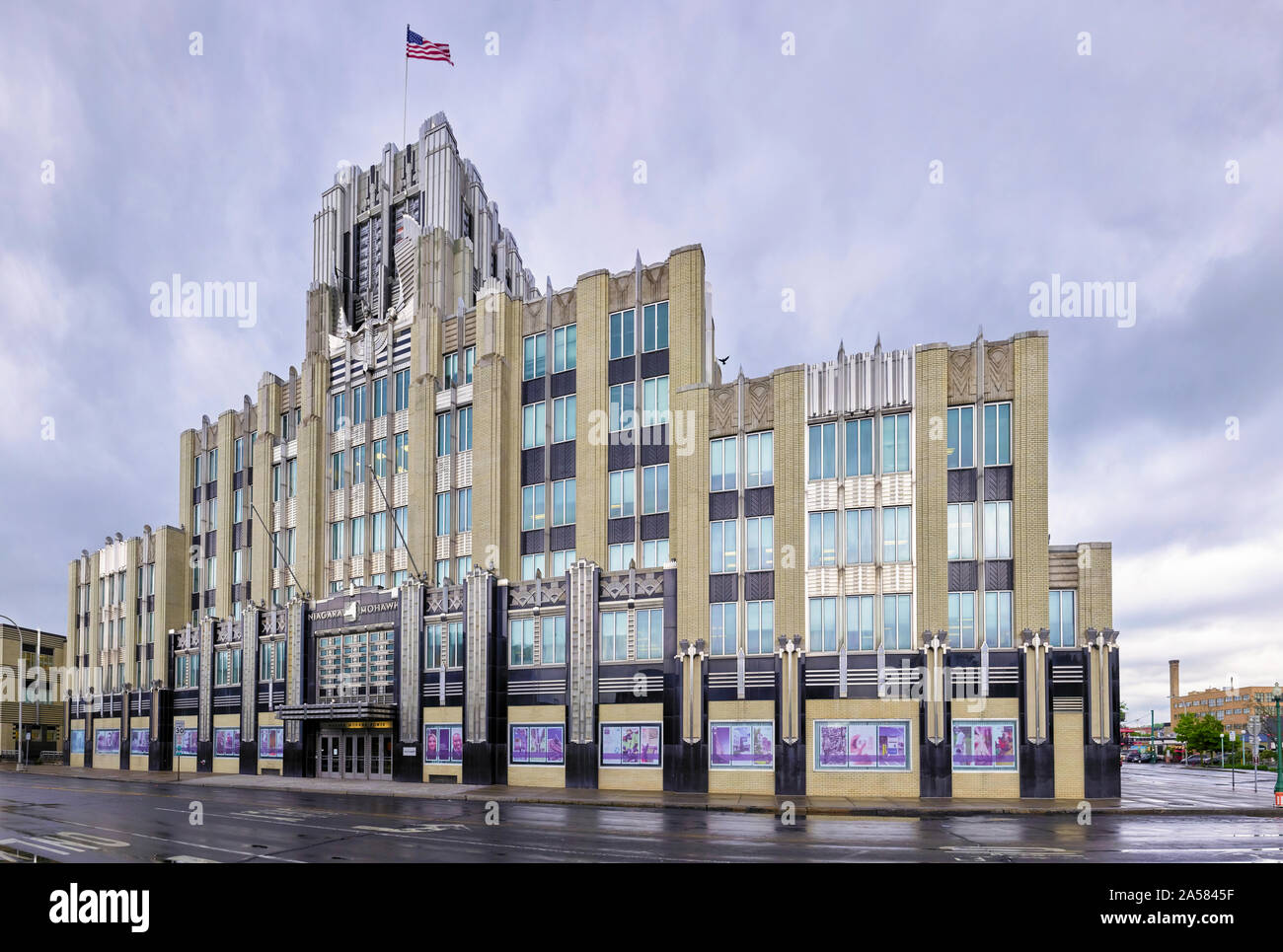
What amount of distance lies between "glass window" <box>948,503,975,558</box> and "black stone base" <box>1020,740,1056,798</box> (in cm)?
810

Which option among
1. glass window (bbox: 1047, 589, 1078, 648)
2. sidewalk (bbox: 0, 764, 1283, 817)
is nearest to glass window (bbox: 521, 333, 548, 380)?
sidewalk (bbox: 0, 764, 1283, 817)

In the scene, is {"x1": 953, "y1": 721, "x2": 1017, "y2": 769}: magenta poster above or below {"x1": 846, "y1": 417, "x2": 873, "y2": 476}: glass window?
below

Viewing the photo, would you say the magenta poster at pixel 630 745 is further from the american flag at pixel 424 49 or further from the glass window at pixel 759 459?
the american flag at pixel 424 49

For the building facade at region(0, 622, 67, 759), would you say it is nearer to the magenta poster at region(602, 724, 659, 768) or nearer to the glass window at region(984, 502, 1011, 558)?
the magenta poster at region(602, 724, 659, 768)

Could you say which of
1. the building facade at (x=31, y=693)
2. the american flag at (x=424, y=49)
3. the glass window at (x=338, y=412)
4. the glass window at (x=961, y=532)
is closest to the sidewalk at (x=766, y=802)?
the glass window at (x=961, y=532)

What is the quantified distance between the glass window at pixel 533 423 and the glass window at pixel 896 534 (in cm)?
1941

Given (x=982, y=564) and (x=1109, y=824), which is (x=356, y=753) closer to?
(x=982, y=564)

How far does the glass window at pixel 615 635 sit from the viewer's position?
43.9 meters

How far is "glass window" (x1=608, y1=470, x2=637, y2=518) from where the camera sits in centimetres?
4606

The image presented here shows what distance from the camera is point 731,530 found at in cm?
4278

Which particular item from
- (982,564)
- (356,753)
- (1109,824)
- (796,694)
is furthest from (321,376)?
(1109,824)

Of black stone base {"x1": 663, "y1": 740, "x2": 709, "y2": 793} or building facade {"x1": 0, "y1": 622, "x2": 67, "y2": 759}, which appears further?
building facade {"x1": 0, "y1": 622, "x2": 67, "y2": 759}
